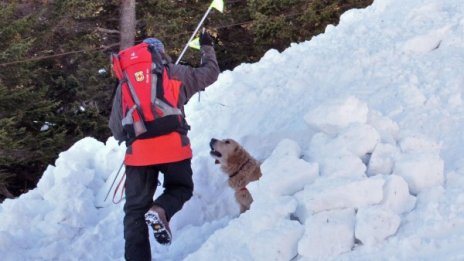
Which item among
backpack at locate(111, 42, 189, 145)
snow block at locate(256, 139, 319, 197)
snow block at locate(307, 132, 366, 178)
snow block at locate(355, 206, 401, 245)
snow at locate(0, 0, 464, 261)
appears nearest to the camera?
snow block at locate(355, 206, 401, 245)

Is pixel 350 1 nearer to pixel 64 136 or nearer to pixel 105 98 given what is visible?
pixel 105 98

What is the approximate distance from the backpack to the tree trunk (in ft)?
37.1

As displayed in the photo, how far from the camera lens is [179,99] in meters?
5.06

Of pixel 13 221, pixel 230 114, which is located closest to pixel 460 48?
pixel 230 114

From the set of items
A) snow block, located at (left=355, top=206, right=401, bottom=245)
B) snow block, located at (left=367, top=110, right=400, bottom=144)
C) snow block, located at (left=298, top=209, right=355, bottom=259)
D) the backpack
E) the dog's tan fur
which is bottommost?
the dog's tan fur

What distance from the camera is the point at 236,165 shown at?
606cm

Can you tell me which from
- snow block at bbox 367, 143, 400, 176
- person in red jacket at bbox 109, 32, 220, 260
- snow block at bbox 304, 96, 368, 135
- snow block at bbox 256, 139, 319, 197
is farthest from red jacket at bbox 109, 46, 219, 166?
snow block at bbox 367, 143, 400, 176

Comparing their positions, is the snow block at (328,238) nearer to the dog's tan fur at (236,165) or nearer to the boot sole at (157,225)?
the boot sole at (157,225)

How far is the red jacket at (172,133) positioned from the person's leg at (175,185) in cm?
11

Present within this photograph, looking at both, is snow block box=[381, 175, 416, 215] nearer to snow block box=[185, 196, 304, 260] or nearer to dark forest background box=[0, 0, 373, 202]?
snow block box=[185, 196, 304, 260]

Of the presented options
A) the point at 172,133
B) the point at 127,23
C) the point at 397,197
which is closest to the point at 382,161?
the point at 397,197

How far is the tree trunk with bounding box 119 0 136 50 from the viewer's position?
15898mm

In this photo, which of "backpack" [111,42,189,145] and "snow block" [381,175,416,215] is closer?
"snow block" [381,175,416,215]

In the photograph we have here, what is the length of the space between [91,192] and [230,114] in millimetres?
2303
